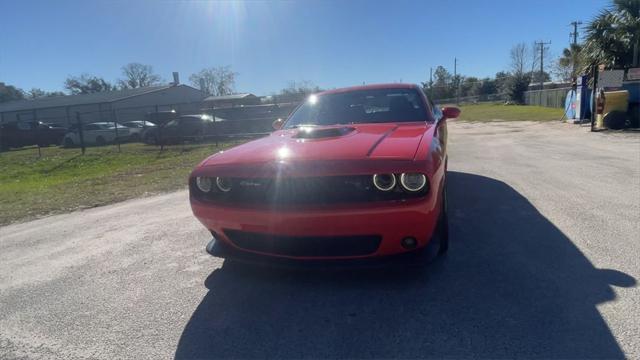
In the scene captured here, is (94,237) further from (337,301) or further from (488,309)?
(488,309)

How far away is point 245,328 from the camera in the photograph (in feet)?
7.93

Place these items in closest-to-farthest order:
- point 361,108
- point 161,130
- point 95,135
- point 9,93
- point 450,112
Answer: point 361,108 → point 450,112 → point 161,130 → point 95,135 → point 9,93

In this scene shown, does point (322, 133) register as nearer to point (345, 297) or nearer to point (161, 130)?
point (345, 297)

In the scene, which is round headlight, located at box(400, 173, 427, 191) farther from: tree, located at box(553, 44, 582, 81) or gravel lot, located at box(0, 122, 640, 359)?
tree, located at box(553, 44, 582, 81)

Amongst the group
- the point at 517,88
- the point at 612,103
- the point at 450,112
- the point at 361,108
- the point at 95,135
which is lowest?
the point at 95,135

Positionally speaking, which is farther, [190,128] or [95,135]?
[95,135]

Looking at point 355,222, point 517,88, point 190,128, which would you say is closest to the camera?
point 355,222

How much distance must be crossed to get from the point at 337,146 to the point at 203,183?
39.2 inches

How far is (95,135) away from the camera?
78.6 ft

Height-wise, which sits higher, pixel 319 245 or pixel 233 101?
pixel 233 101

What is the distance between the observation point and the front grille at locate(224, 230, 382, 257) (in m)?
2.54

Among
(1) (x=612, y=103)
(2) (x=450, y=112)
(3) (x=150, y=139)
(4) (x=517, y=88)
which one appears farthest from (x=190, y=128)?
(4) (x=517, y=88)

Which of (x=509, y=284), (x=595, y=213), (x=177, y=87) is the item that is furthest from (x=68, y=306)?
(x=177, y=87)

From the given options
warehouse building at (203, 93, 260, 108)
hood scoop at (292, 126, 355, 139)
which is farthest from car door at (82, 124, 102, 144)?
hood scoop at (292, 126, 355, 139)
